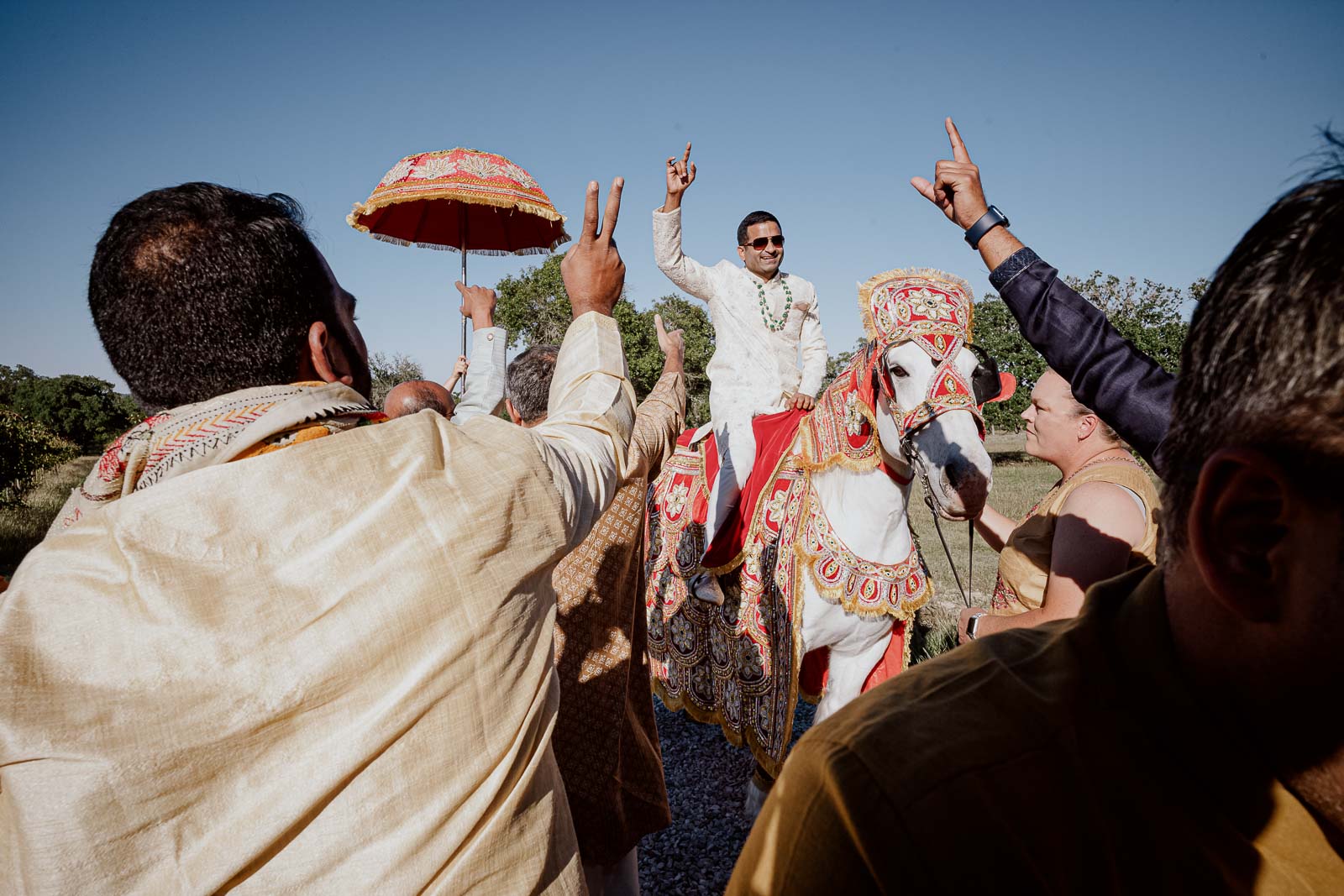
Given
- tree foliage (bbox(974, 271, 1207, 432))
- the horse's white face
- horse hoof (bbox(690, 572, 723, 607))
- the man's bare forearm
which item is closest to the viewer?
the man's bare forearm

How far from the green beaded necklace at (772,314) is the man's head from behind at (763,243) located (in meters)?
0.12

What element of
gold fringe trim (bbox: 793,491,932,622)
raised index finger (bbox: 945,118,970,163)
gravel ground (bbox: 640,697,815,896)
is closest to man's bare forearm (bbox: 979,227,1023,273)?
raised index finger (bbox: 945,118,970,163)

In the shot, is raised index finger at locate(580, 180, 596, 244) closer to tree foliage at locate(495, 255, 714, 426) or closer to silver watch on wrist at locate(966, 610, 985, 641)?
silver watch on wrist at locate(966, 610, 985, 641)

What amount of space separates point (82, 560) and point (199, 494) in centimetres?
17

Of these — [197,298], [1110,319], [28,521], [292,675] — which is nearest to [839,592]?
[292,675]

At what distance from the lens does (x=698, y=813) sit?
434 cm

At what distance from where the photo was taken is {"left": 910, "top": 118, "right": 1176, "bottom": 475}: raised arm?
1533mm

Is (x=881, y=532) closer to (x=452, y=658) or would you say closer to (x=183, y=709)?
(x=452, y=658)

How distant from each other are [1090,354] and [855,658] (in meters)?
2.50

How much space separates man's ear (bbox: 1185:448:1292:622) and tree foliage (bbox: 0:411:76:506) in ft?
51.1

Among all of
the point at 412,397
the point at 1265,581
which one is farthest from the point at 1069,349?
the point at 412,397

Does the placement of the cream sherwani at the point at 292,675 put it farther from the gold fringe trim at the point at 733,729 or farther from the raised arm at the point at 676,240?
the raised arm at the point at 676,240

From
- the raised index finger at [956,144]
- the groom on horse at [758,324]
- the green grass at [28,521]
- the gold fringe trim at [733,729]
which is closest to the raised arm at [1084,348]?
the raised index finger at [956,144]

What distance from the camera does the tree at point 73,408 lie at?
31.4 meters
